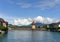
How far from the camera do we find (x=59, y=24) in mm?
124750

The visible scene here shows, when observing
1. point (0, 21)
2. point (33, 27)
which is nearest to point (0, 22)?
point (0, 21)

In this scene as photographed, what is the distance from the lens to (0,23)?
Answer: 106 metres

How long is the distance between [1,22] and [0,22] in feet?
2.59

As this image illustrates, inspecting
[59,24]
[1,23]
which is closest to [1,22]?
[1,23]

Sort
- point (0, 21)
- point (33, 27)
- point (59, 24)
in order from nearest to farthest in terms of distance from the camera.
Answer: point (0, 21), point (59, 24), point (33, 27)

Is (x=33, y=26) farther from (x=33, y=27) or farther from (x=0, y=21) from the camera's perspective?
(x=0, y=21)

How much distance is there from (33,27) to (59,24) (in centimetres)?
3722

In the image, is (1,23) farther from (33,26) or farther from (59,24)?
(33,26)

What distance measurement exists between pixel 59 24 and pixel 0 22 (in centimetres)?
4174

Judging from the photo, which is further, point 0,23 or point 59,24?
point 59,24

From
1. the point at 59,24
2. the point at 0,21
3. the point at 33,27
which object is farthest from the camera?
the point at 33,27

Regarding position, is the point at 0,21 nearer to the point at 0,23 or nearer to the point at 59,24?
the point at 0,23

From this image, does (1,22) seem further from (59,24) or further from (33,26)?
(33,26)

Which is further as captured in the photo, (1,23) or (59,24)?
(59,24)
